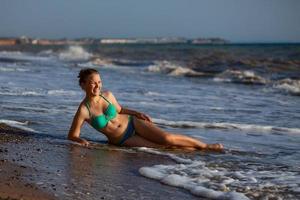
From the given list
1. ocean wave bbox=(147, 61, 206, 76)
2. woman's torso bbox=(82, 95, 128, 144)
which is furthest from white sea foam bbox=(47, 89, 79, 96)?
ocean wave bbox=(147, 61, 206, 76)

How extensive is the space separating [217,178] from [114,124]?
6.91 feet

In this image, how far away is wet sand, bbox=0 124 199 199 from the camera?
14.8 ft

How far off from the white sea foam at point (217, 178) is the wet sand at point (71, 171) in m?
0.14

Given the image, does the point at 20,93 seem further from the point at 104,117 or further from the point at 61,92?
the point at 104,117

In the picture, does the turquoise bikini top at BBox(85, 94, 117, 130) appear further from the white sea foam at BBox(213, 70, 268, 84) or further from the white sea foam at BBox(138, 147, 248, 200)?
the white sea foam at BBox(213, 70, 268, 84)

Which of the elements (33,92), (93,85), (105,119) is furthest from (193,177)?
(33,92)

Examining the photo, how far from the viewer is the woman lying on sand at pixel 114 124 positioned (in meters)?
6.88

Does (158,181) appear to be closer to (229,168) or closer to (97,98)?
(229,168)

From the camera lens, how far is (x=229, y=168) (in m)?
5.72

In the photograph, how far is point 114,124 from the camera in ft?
23.0

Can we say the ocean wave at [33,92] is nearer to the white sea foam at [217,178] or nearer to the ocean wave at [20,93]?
the ocean wave at [20,93]

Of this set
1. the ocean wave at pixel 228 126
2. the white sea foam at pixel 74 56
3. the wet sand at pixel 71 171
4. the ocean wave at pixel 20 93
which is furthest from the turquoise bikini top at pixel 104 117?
the white sea foam at pixel 74 56

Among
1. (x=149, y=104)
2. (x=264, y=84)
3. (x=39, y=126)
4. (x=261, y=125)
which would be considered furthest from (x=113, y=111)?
(x=264, y=84)

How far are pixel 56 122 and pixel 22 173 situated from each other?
3472mm
